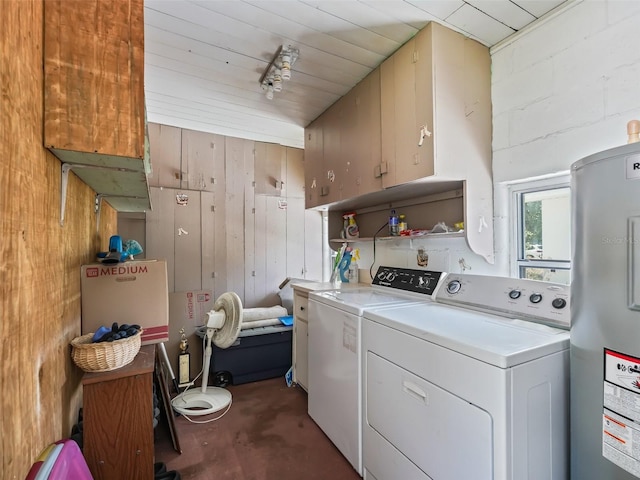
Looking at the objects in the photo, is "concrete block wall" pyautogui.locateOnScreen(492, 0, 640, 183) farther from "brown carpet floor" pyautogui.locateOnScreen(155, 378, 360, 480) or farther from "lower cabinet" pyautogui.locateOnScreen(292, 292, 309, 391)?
"brown carpet floor" pyautogui.locateOnScreen(155, 378, 360, 480)

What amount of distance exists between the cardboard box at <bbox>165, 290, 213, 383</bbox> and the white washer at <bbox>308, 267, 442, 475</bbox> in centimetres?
139

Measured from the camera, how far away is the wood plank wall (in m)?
0.78

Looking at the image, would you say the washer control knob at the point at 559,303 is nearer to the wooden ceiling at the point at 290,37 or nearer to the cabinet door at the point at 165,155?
the wooden ceiling at the point at 290,37

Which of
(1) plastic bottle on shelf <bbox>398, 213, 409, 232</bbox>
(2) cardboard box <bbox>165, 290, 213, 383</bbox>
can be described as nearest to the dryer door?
(1) plastic bottle on shelf <bbox>398, 213, 409, 232</bbox>

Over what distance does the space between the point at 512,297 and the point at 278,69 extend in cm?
188

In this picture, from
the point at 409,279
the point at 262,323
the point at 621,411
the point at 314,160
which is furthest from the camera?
the point at 262,323

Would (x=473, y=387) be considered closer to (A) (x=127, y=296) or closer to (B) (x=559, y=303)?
(B) (x=559, y=303)

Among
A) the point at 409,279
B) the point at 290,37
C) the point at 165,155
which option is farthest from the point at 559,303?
the point at 165,155

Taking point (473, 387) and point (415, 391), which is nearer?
point (473, 387)

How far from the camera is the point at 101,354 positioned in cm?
132

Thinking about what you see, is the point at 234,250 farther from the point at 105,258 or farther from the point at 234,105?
the point at 105,258

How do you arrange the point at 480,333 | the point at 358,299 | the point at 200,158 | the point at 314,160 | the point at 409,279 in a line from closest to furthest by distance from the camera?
the point at 480,333 → the point at 358,299 → the point at 409,279 → the point at 314,160 → the point at 200,158

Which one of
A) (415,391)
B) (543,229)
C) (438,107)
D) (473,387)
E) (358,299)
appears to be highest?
(438,107)

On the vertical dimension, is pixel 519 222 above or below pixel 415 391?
above
